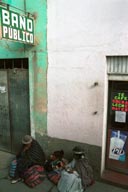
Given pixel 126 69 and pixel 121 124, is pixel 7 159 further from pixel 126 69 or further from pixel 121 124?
pixel 126 69

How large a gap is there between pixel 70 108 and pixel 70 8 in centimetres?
216

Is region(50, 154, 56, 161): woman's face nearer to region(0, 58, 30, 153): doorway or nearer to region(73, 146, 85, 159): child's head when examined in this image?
region(73, 146, 85, 159): child's head

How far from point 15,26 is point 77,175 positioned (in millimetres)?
3299

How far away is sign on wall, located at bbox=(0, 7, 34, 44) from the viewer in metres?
3.78

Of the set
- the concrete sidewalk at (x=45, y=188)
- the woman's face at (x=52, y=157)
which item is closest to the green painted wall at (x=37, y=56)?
the woman's face at (x=52, y=157)

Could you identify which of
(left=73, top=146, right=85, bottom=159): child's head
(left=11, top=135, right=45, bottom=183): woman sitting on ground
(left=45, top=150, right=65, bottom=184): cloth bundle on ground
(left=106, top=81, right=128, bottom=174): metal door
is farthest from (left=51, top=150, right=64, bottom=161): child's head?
(left=106, top=81, right=128, bottom=174): metal door

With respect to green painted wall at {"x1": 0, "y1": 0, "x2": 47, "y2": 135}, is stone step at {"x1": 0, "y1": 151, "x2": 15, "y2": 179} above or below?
below

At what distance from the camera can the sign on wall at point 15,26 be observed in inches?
149

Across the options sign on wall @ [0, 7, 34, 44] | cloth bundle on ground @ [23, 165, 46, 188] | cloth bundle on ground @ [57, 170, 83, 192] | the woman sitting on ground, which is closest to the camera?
sign on wall @ [0, 7, 34, 44]

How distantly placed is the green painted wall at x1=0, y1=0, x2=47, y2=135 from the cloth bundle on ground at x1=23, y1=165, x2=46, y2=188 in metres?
0.92

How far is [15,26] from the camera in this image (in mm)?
4008

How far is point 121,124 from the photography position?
4410mm

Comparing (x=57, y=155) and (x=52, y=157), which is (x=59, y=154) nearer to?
(x=57, y=155)

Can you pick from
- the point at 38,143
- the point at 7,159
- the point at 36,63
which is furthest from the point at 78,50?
the point at 7,159
